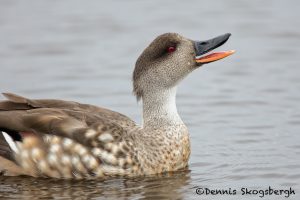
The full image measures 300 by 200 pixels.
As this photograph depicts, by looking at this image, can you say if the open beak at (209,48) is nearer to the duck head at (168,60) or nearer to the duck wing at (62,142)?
the duck head at (168,60)

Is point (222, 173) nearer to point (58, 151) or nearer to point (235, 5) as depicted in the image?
point (58, 151)

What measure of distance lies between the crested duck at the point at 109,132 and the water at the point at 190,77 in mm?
190

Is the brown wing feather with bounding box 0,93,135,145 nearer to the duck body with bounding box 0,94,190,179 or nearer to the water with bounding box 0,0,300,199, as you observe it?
the duck body with bounding box 0,94,190,179

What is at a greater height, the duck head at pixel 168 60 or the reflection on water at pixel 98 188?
the duck head at pixel 168 60

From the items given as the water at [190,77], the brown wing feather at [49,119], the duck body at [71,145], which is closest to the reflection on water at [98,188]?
the water at [190,77]

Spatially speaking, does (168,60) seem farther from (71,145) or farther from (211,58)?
(71,145)

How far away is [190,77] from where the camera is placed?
1608 cm

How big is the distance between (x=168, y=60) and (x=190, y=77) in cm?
447

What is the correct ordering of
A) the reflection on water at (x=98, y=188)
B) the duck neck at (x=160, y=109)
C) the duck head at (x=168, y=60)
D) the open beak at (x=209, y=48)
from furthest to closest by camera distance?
1. the duck neck at (x=160, y=109)
2. the open beak at (x=209, y=48)
3. the duck head at (x=168, y=60)
4. the reflection on water at (x=98, y=188)

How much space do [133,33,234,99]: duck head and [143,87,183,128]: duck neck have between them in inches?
3.3

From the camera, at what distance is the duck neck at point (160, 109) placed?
11766mm

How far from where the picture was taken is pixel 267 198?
34.2 ft

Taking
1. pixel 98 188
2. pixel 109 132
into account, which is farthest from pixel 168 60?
pixel 98 188

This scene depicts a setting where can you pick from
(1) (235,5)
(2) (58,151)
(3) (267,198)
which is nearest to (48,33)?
(1) (235,5)
